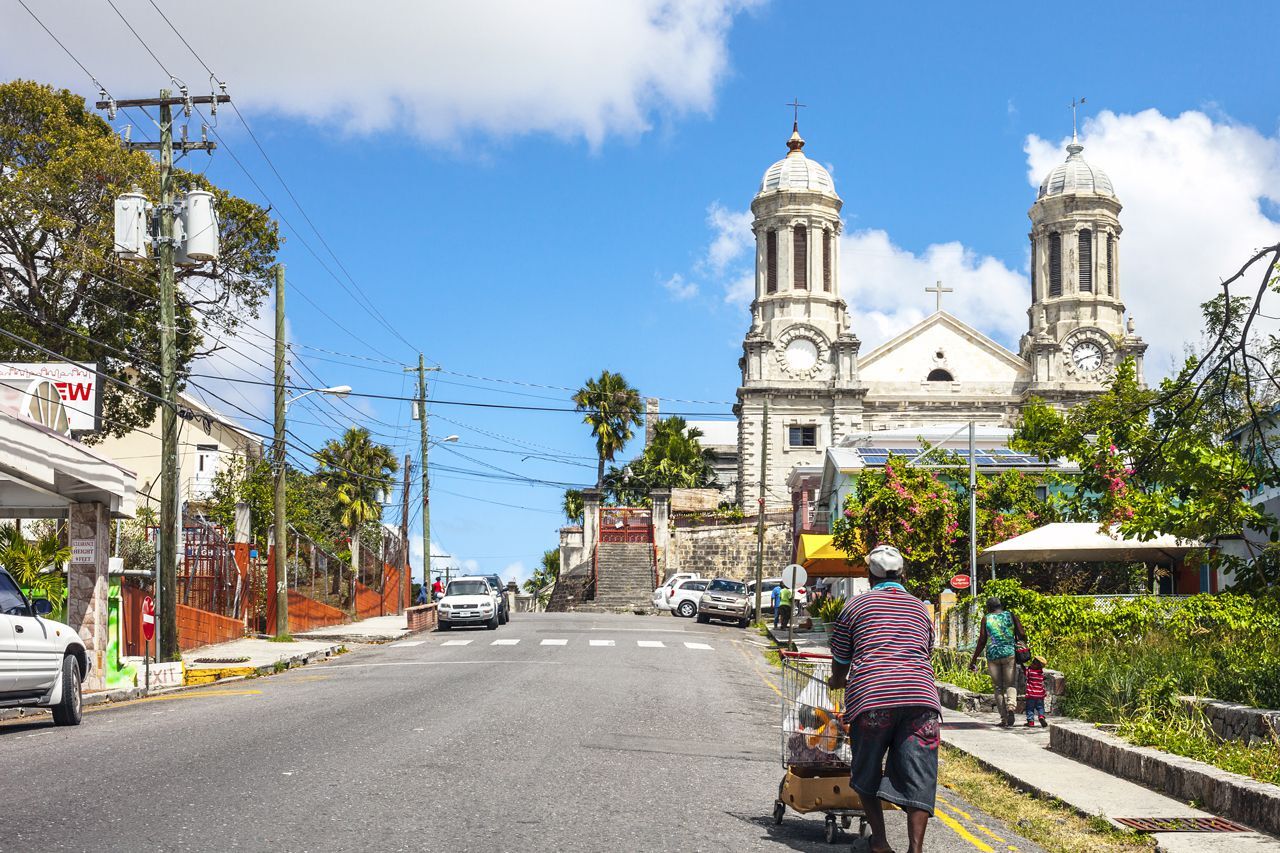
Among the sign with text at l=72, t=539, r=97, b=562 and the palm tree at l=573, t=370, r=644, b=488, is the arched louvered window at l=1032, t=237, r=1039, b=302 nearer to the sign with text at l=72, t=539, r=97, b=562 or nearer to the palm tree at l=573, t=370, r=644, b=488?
the palm tree at l=573, t=370, r=644, b=488

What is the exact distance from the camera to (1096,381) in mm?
75312

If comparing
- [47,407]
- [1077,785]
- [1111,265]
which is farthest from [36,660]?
[1111,265]

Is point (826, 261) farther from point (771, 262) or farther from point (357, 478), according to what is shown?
point (357, 478)

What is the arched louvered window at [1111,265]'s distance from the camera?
247 ft

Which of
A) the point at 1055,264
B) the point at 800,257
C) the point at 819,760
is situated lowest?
the point at 819,760

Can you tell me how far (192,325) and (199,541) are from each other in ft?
18.7

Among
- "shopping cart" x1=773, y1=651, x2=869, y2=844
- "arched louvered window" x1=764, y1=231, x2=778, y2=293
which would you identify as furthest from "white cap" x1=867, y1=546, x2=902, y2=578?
"arched louvered window" x1=764, y1=231, x2=778, y2=293

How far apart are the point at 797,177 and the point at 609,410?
53.6 ft

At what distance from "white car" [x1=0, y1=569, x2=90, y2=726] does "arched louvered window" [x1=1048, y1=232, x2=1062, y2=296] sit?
6643 centimetres

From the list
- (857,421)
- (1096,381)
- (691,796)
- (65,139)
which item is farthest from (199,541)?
(1096,381)

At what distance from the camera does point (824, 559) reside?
1457 inches

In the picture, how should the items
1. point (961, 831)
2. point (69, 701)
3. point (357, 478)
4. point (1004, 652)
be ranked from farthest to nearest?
1. point (357, 478)
2. point (1004, 652)
3. point (69, 701)
4. point (961, 831)

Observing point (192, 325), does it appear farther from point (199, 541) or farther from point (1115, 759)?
point (1115, 759)

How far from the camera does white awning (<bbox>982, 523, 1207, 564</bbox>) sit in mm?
24031
